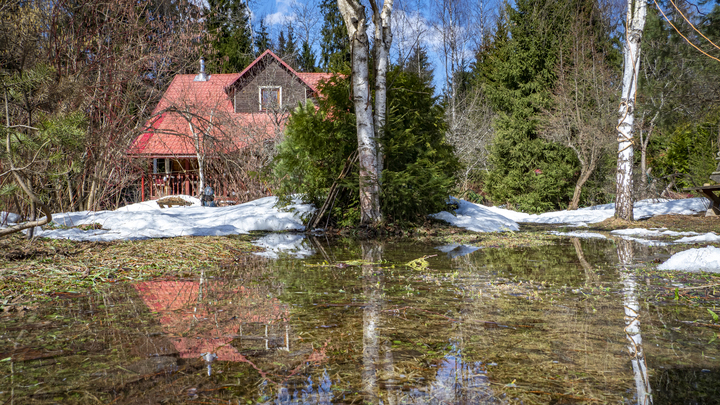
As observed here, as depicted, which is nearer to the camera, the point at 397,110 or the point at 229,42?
the point at 397,110

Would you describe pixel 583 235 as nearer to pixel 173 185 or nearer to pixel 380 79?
pixel 380 79

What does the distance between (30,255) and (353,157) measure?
5.15 m

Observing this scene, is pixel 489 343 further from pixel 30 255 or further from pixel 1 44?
pixel 1 44

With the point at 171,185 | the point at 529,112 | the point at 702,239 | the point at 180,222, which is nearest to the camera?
the point at 702,239

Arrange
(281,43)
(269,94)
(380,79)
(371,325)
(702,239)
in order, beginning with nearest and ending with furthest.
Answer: (371,325), (702,239), (380,79), (269,94), (281,43)

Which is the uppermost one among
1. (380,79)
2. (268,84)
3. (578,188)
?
(268,84)

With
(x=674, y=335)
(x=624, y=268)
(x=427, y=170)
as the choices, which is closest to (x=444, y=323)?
(x=674, y=335)

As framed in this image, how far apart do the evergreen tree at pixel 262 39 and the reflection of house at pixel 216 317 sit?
30.8 m

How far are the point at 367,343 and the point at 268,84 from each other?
21.0 m

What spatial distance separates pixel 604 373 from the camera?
1877mm

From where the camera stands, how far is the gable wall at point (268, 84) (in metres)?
21.7

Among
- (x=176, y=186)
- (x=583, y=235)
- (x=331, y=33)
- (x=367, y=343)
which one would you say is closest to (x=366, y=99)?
(x=583, y=235)

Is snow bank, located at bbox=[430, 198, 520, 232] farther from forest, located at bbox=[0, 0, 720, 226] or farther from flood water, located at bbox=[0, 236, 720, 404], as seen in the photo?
flood water, located at bbox=[0, 236, 720, 404]

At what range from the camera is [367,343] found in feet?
7.42
